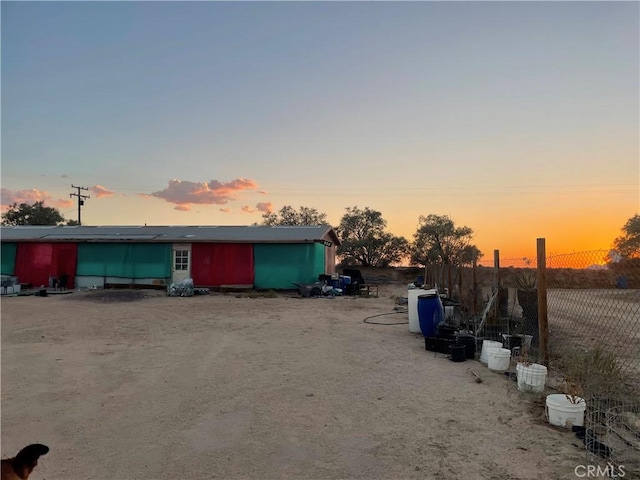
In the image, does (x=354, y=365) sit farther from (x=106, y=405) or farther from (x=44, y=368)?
(x=44, y=368)

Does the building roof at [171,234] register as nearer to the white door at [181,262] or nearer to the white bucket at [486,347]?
the white door at [181,262]

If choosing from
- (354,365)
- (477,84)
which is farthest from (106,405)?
(477,84)

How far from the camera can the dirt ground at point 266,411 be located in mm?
3086

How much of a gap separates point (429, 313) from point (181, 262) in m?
14.6

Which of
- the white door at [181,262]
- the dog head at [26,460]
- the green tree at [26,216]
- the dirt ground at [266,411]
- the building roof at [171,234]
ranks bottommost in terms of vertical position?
the dirt ground at [266,411]

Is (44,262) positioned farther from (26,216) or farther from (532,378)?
(26,216)

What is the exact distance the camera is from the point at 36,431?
3.69 metres

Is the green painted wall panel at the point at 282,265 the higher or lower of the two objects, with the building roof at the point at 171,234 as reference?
lower

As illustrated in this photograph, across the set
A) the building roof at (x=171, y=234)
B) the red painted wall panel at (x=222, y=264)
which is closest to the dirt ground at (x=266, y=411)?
the red painted wall panel at (x=222, y=264)

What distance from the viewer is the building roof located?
62.7ft

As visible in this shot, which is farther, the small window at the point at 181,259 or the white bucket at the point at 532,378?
the small window at the point at 181,259

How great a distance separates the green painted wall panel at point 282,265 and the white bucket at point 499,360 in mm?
13226

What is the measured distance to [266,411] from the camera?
4.21 metres

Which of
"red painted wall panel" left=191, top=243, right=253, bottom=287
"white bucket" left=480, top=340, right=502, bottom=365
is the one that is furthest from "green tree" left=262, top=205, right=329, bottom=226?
"white bucket" left=480, top=340, right=502, bottom=365
